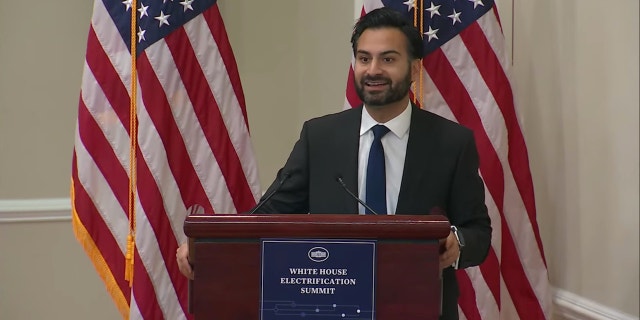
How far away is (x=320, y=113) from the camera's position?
4.14m

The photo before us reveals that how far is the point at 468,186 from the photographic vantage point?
1958 mm

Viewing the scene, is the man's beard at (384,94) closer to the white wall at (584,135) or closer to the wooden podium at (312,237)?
the wooden podium at (312,237)

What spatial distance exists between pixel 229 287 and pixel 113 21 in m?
1.61

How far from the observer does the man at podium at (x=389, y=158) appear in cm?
195

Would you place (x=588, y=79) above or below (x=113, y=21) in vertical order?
below

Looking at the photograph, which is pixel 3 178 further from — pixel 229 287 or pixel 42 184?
pixel 229 287

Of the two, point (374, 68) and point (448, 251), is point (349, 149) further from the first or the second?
point (448, 251)

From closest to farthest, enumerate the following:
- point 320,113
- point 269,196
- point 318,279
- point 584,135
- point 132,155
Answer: point 318,279, point 269,196, point 584,135, point 132,155, point 320,113

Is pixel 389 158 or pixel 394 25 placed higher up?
pixel 394 25

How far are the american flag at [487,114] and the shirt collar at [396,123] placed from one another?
73 cm

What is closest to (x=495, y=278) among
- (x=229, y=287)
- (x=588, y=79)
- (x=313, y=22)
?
(x=588, y=79)

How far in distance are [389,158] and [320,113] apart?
2.16 m

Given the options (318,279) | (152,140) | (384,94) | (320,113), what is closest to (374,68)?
(384,94)

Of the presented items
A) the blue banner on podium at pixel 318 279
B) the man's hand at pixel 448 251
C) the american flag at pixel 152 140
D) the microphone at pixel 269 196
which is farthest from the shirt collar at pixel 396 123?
the american flag at pixel 152 140
